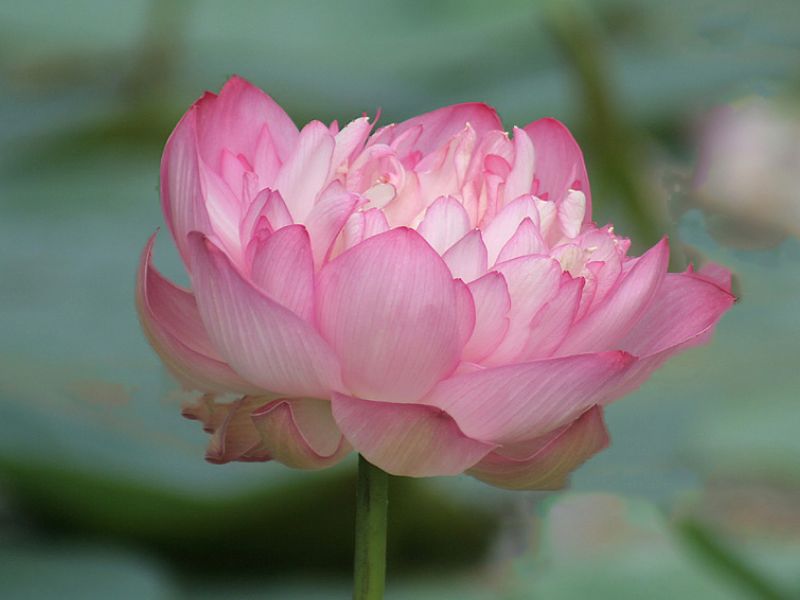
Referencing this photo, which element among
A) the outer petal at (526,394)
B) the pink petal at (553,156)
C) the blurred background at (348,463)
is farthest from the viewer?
the blurred background at (348,463)

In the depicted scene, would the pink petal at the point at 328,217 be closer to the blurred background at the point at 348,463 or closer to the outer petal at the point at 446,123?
the outer petal at the point at 446,123

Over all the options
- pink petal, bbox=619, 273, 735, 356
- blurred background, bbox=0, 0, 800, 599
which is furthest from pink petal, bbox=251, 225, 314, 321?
blurred background, bbox=0, 0, 800, 599

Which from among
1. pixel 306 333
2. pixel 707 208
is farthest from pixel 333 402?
pixel 707 208

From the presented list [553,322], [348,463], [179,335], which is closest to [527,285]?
[553,322]

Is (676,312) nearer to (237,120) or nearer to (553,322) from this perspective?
(553,322)

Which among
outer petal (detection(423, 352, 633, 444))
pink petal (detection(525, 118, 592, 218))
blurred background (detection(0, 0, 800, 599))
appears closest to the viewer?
outer petal (detection(423, 352, 633, 444))

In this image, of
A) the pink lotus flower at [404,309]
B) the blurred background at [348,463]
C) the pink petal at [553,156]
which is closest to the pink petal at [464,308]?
the pink lotus flower at [404,309]

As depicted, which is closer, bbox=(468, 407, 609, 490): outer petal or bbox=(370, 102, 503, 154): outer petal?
bbox=(468, 407, 609, 490): outer petal

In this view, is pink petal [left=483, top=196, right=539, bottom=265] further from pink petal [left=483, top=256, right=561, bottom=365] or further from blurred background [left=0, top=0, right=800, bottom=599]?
blurred background [left=0, top=0, right=800, bottom=599]
